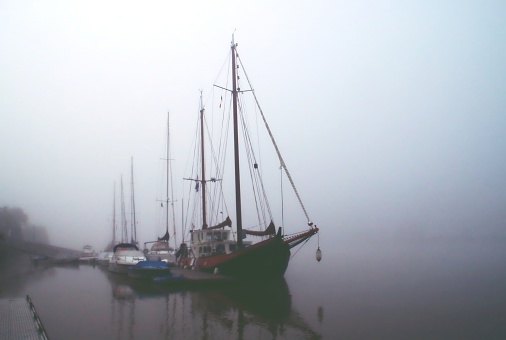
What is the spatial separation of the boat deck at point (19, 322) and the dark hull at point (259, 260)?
14264mm

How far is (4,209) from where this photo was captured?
85.6 metres

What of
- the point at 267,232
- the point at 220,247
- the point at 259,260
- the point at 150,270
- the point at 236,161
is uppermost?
the point at 236,161

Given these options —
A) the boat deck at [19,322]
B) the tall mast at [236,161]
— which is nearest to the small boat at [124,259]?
the tall mast at [236,161]

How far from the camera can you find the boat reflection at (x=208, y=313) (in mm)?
15641

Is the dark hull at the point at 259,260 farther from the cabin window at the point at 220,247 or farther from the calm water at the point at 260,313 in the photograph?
the cabin window at the point at 220,247

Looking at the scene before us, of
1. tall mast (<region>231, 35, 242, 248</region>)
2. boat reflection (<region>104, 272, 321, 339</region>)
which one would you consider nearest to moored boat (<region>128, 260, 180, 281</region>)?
boat reflection (<region>104, 272, 321, 339</region>)

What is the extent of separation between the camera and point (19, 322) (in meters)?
13.5

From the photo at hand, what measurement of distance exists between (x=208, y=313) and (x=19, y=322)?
27.1 feet

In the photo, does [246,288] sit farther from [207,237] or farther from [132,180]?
[132,180]

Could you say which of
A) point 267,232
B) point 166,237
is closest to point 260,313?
point 267,232

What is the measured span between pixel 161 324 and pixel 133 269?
701 inches

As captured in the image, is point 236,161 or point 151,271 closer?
point 151,271

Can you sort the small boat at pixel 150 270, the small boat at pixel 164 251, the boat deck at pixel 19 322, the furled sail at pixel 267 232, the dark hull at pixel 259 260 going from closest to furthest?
the boat deck at pixel 19 322 < the dark hull at pixel 259 260 < the furled sail at pixel 267 232 < the small boat at pixel 150 270 < the small boat at pixel 164 251

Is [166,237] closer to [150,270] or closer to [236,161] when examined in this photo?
[150,270]
